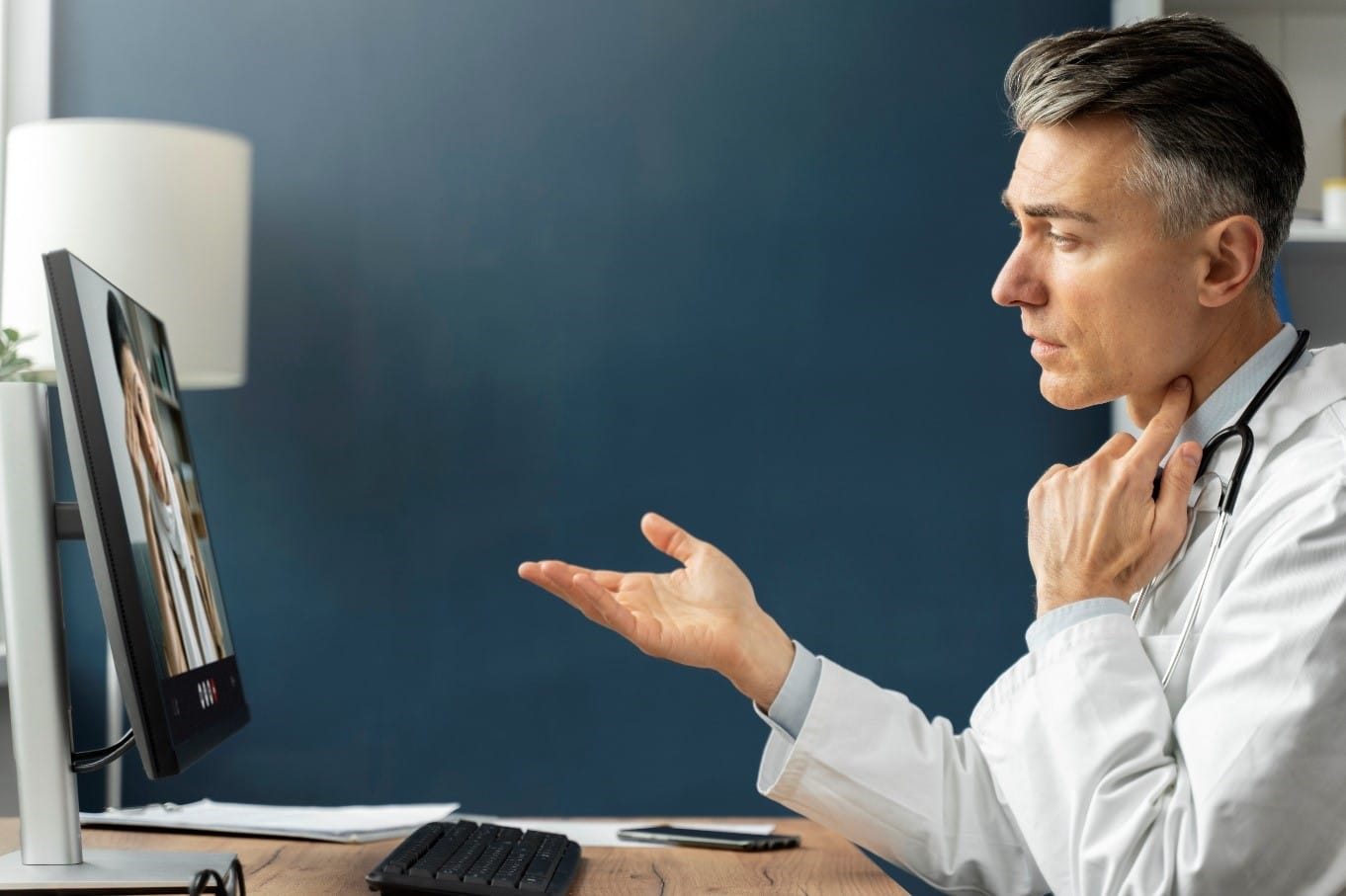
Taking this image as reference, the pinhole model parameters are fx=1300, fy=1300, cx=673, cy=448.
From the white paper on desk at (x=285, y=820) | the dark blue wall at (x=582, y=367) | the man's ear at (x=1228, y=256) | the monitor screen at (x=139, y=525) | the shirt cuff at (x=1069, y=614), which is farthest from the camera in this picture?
the dark blue wall at (x=582, y=367)

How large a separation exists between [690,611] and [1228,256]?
64 cm

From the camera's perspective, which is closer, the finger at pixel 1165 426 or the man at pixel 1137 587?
the man at pixel 1137 587

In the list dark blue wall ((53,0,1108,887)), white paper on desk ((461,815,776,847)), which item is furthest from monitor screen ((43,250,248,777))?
dark blue wall ((53,0,1108,887))

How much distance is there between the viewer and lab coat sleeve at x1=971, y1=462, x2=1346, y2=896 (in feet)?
3.26

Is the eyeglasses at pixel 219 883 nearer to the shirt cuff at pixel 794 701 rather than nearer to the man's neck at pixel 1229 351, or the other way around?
the shirt cuff at pixel 794 701

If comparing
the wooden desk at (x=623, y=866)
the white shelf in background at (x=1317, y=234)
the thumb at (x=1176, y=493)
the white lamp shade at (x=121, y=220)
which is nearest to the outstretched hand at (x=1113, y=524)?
the thumb at (x=1176, y=493)

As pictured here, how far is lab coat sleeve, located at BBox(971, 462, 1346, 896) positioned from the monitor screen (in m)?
0.71

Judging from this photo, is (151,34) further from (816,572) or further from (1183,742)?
(1183,742)

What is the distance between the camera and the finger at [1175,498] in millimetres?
1187

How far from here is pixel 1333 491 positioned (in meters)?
1.07

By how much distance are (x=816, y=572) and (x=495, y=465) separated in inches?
25.9

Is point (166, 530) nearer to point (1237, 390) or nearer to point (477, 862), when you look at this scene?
→ point (477, 862)

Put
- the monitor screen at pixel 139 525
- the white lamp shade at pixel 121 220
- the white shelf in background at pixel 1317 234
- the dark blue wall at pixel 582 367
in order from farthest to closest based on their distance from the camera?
the dark blue wall at pixel 582 367, the white shelf in background at pixel 1317 234, the white lamp shade at pixel 121 220, the monitor screen at pixel 139 525

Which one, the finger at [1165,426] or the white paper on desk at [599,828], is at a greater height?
the finger at [1165,426]
